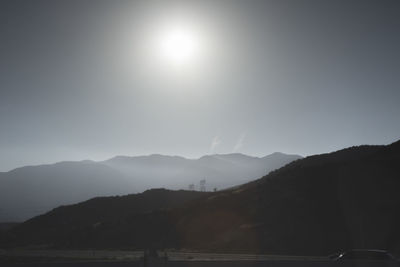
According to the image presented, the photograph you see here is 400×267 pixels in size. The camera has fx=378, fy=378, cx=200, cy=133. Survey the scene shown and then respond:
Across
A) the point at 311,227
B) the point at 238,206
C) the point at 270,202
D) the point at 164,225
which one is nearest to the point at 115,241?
the point at 164,225

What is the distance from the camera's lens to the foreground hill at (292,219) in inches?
1745

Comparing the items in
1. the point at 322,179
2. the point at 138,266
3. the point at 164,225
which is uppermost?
the point at 322,179

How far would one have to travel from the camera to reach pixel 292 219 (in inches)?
1930

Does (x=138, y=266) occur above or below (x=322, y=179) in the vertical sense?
below

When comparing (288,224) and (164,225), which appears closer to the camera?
(288,224)

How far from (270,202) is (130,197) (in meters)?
56.3

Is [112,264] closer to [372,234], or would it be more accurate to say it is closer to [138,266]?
[138,266]

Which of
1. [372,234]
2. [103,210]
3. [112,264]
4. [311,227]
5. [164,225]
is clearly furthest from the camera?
[103,210]

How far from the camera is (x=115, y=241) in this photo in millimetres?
63438

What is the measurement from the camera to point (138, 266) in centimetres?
1206

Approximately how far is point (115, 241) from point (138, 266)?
179ft

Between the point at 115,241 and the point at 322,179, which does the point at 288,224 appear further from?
the point at 115,241

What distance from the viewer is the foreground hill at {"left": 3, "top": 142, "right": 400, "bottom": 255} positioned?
1745 inches

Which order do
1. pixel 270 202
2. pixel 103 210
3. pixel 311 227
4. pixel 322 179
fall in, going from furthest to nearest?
pixel 103 210 → pixel 322 179 → pixel 270 202 → pixel 311 227
